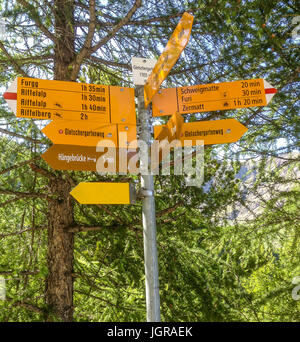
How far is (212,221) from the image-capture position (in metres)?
4.60

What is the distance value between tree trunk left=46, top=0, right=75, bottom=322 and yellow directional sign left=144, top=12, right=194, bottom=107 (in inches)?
76.5

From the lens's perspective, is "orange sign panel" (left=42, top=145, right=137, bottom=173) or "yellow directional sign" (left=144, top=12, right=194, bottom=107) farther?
"orange sign panel" (left=42, top=145, right=137, bottom=173)

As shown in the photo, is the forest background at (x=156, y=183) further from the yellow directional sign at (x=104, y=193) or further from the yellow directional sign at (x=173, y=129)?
the yellow directional sign at (x=104, y=193)

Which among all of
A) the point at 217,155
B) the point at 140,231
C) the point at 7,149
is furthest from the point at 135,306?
the point at 7,149

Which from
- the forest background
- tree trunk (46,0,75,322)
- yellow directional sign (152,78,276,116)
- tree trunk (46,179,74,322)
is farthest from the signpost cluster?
tree trunk (46,179,74,322)

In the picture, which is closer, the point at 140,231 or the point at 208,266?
the point at 140,231

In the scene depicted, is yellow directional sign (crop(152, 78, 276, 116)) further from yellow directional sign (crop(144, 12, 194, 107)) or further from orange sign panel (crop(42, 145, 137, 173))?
orange sign panel (crop(42, 145, 137, 173))

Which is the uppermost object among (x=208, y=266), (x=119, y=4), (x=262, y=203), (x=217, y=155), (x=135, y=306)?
(x=119, y=4)

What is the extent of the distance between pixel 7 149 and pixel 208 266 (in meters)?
2.48

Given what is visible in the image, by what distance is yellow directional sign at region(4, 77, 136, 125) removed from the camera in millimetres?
2414

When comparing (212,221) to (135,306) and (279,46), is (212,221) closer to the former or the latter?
(135,306)

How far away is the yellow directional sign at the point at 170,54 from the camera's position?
6.75ft

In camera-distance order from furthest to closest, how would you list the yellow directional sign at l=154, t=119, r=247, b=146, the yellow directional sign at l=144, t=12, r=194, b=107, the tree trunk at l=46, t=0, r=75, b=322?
1. the tree trunk at l=46, t=0, r=75, b=322
2. the yellow directional sign at l=154, t=119, r=247, b=146
3. the yellow directional sign at l=144, t=12, r=194, b=107
